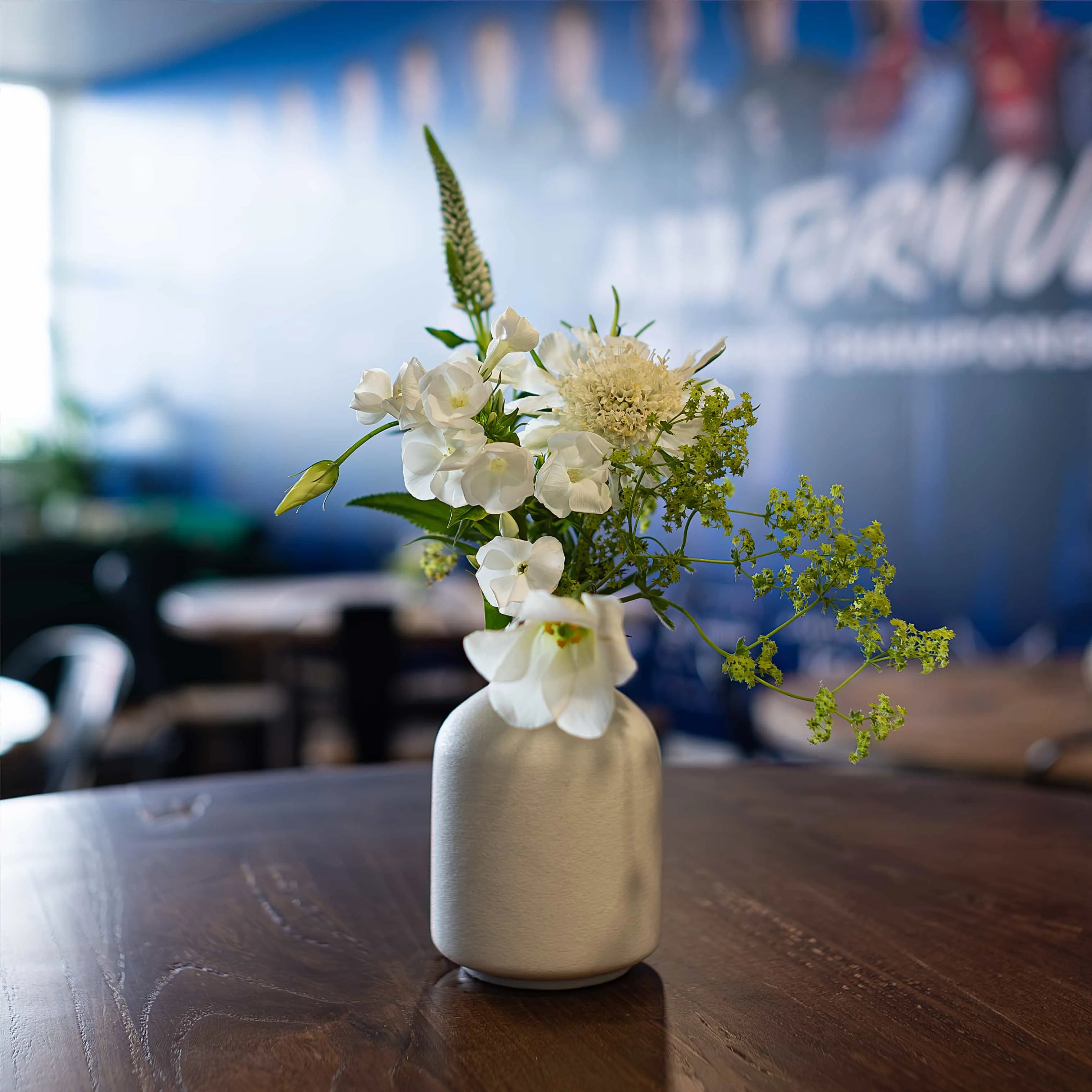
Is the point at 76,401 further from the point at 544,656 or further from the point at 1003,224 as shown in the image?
the point at 544,656

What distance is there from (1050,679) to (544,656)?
206cm

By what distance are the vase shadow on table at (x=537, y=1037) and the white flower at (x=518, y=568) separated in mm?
281

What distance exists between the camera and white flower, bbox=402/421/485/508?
2.49 ft

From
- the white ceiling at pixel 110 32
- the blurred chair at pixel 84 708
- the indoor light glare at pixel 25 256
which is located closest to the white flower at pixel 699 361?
the blurred chair at pixel 84 708

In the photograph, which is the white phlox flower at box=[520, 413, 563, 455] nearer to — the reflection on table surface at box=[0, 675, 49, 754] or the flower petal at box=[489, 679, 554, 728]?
the flower petal at box=[489, 679, 554, 728]

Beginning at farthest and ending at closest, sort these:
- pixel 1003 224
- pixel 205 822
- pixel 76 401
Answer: pixel 76 401 < pixel 1003 224 < pixel 205 822

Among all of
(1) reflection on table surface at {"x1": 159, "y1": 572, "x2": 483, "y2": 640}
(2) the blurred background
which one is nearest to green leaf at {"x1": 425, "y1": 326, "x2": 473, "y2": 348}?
(2) the blurred background

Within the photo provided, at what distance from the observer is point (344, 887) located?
108 centimetres

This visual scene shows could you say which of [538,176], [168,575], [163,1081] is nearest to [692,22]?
[538,176]

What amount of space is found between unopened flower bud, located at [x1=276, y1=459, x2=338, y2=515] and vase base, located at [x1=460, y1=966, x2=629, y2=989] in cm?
35

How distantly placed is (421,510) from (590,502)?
0.51ft

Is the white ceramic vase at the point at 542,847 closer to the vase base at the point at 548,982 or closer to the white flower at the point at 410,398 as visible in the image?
the vase base at the point at 548,982

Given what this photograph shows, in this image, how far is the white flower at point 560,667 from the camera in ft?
2.49

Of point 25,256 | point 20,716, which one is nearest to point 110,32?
point 25,256
